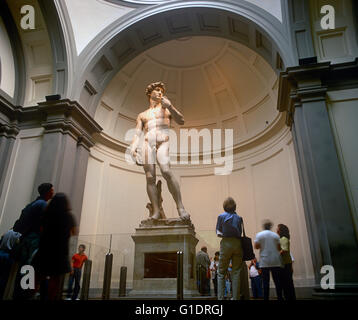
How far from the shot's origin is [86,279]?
4.77 meters

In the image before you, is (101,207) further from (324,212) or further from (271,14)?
(271,14)

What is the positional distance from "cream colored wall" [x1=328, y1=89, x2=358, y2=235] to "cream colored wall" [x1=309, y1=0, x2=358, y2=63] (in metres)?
0.99

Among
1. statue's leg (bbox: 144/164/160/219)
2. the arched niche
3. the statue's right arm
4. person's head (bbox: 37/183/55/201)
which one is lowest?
person's head (bbox: 37/183/55/201)

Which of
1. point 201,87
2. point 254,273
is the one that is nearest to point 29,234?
point 254,273

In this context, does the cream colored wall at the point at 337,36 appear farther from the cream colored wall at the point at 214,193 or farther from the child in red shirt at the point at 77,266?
the child in red shirt at the point at 77,266

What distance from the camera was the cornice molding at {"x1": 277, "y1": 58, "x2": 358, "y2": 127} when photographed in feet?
19.5

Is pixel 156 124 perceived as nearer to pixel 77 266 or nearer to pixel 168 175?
pixel 168 175

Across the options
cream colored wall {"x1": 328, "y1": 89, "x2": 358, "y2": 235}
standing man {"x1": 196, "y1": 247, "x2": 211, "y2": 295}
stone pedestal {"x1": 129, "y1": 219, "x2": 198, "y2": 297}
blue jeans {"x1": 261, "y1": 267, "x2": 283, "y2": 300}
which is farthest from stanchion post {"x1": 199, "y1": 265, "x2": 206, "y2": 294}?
cream colored wall {"x1": 328, "y1": 89, "x2": 358, "y2": 235}

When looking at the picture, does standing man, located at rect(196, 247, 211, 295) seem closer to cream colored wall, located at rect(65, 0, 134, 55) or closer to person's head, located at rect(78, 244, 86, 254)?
person's head, located at rect(78, 244, 86, 254)

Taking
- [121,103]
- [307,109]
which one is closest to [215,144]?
[121,103]
